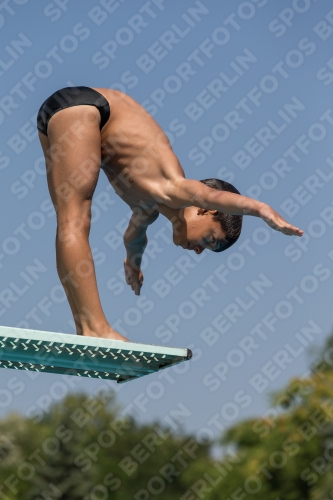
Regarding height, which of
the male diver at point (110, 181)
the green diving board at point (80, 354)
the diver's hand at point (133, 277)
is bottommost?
the green diving board at point (80, 354)

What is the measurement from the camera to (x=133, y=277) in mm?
6660

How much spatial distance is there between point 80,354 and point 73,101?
1.61 metres

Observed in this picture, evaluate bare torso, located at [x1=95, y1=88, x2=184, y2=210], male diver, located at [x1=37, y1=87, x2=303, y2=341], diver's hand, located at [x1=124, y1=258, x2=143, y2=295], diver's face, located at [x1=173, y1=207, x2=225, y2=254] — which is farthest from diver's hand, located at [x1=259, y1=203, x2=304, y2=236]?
diver's hand, located at [x1=124, y1=258, x2=143, y2=295]

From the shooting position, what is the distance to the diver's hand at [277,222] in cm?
492

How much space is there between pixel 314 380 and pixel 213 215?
18.7 meters

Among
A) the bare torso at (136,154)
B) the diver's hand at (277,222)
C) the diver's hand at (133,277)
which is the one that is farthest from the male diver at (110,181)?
the diver's hand at (133,277)

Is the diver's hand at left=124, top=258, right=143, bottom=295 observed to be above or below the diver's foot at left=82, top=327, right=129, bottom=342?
above

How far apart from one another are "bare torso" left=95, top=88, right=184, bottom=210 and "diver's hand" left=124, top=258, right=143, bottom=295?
0.79 metres

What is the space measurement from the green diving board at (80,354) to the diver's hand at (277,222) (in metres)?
0.76

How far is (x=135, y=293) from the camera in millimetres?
6707

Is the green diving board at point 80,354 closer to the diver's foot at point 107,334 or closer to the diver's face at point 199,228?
the diver's foot at point 107,334

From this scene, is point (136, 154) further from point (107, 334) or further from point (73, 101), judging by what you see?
point (107, 334)

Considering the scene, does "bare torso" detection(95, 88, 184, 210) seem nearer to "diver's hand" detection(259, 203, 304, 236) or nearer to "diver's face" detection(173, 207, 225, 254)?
"diver's face" detection(173, 207, 225, 254)

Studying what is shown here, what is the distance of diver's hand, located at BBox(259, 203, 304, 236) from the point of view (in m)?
4.92
